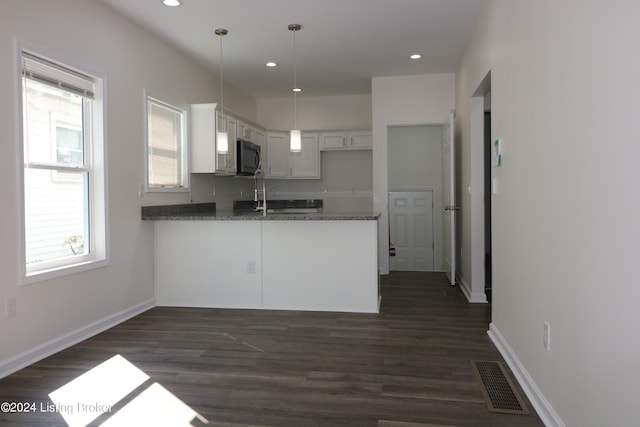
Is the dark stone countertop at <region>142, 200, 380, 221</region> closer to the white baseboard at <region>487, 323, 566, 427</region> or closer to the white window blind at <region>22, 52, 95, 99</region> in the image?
the white window blind at <region>22, 52, 95, 99</region>

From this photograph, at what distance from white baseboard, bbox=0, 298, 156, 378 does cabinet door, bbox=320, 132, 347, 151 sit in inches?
154

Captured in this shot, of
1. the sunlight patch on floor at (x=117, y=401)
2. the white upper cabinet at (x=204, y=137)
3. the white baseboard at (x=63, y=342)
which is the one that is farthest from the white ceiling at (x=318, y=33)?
the sunlight patch on floor at (x=117, y=401)

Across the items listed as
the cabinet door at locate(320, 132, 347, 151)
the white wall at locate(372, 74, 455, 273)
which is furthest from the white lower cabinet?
the cabinet door at locate(320, 132, 347, 151)

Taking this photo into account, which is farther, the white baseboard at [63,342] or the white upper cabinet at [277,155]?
the white upper cabinet at [277,155]

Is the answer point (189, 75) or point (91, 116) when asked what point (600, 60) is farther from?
point (189, 75)

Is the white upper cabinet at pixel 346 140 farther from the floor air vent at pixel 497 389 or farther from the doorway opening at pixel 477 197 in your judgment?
the floor air vent at pixel 497 389

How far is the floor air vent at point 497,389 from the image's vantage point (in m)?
2.32

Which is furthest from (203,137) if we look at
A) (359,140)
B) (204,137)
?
(359,140)

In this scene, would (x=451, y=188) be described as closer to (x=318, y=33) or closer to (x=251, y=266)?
(x=318, y=33)

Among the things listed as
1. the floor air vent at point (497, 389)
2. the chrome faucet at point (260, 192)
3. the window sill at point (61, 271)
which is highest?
the chrome faucet at point (260, 192)

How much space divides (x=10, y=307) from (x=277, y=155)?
16.0ft

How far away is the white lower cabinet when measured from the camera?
426 centimetres

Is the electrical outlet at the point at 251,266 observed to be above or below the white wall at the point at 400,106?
below

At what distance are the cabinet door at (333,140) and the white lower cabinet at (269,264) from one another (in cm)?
319
